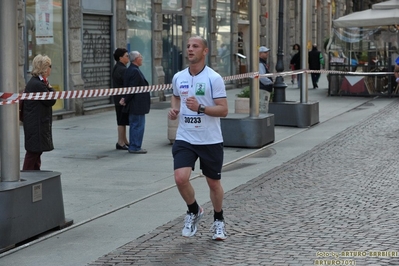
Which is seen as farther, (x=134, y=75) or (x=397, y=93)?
(x=397, y=93)

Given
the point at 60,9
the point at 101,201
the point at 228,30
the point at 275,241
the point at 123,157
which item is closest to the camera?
the point at 275,241

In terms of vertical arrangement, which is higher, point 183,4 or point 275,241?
point 183,4

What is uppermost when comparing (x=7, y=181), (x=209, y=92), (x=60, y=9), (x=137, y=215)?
(x=60, y=9)

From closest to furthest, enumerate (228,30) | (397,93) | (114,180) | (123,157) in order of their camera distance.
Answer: (114,180) < (123,157) < (397,93) < (228,30)

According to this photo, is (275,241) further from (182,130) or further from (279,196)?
(279,196)

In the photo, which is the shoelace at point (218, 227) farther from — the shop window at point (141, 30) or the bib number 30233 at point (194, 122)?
the shop window at point (141, 30)

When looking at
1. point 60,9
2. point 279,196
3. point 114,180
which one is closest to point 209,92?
point 279,196

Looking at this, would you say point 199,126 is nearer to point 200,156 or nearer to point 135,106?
point 200,156

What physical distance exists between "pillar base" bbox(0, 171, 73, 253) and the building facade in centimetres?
974

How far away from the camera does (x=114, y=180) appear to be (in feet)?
35.7

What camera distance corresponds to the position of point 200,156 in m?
7.29

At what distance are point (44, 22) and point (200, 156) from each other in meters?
12.2

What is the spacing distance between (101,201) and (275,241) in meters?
2.82

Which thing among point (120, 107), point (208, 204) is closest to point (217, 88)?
point (208, 204)
